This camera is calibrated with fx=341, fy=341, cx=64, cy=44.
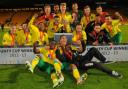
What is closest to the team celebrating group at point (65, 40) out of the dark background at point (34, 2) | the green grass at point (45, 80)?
the green grass at point (45, 80)

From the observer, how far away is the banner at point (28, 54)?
11.9 meters

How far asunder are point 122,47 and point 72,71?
249 cm

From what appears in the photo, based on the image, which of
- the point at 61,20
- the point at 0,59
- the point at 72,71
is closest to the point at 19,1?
the point at 61,20

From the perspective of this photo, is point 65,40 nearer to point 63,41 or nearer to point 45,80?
point 63,41

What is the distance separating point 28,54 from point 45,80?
6.49 ft

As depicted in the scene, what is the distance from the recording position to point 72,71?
10.6 m

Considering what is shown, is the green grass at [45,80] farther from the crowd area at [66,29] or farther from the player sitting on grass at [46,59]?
the crowd area at [66,29]

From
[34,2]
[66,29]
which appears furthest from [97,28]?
[34,2]

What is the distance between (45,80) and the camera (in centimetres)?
1028

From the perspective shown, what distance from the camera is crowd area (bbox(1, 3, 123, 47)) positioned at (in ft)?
41.8

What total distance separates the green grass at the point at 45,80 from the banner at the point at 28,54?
21.9 inches

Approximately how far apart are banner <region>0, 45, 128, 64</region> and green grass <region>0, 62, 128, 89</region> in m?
0.56

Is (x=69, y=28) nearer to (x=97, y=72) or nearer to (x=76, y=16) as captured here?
(x=76, y=16)

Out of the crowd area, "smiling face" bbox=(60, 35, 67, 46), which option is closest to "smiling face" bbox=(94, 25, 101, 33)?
the crowd area
